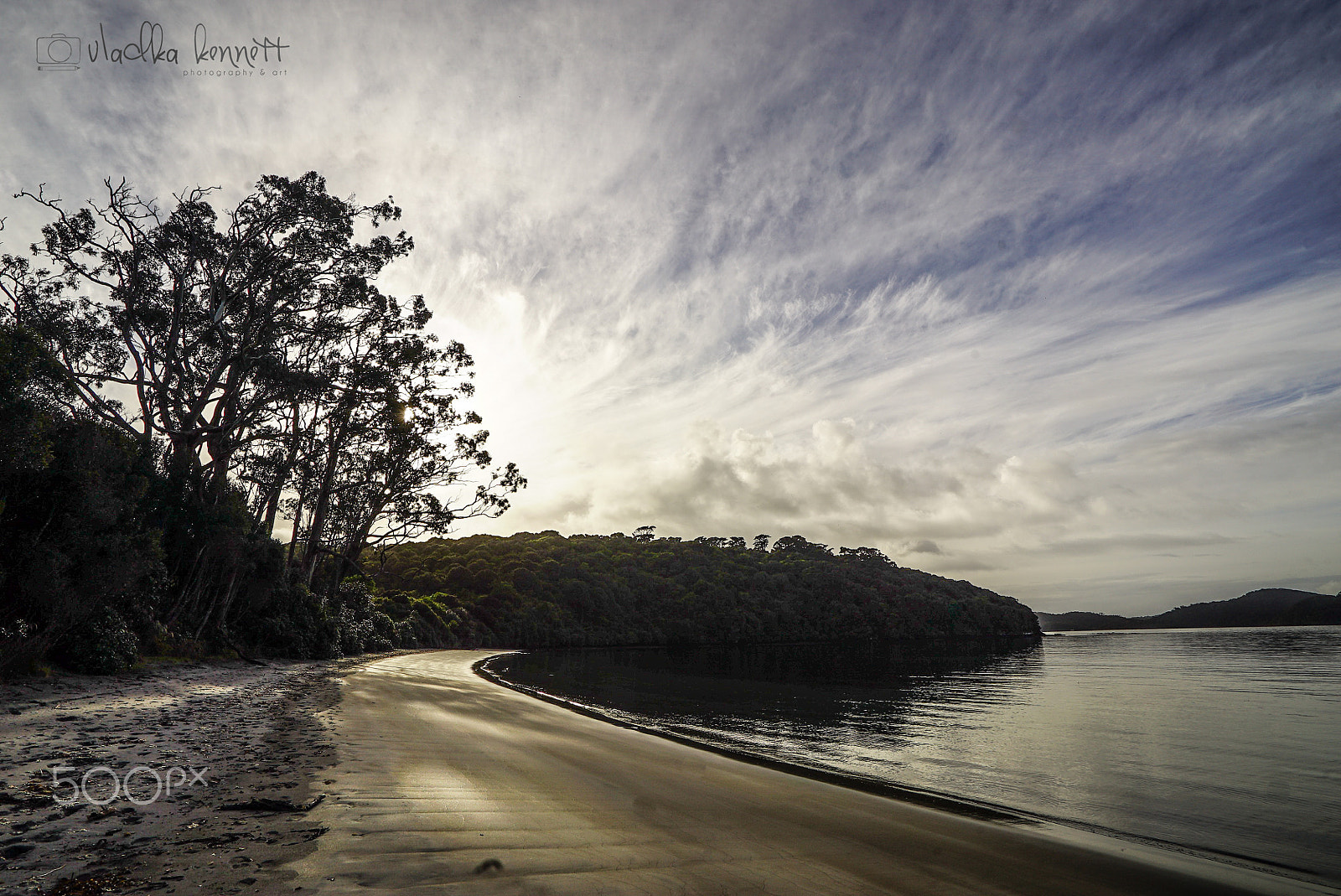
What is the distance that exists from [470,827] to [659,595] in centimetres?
9990

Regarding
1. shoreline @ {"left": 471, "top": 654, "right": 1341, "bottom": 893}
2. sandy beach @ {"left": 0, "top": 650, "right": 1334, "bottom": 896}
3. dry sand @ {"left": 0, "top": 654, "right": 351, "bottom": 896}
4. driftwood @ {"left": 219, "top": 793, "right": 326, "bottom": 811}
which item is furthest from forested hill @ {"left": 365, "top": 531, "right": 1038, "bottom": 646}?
driftwood @ {"left": 219, "top": 793, "right": 326, "bottom": 811}

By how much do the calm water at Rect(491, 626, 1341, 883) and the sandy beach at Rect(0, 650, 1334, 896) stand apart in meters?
2.53

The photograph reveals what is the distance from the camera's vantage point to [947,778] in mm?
9992

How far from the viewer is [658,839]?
5.30 m

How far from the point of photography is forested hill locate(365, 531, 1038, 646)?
74812 mm

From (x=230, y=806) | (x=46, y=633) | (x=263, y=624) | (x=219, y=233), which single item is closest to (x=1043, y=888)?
(x=230, y=806)

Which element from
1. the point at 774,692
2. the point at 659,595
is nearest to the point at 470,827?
the point at 774,692

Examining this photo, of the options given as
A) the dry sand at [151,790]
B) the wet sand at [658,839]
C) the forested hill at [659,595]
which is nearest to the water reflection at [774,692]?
the wet sand at [658,839]

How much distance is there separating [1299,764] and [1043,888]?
11436mm

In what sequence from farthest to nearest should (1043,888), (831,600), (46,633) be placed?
(831,600), (46,633), (1043,888)

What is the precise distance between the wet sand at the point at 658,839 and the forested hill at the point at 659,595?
5095cm

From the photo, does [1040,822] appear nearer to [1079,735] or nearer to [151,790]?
[151,790]

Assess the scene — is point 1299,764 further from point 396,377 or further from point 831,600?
point 831,600

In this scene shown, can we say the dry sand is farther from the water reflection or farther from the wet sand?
the water reflection
